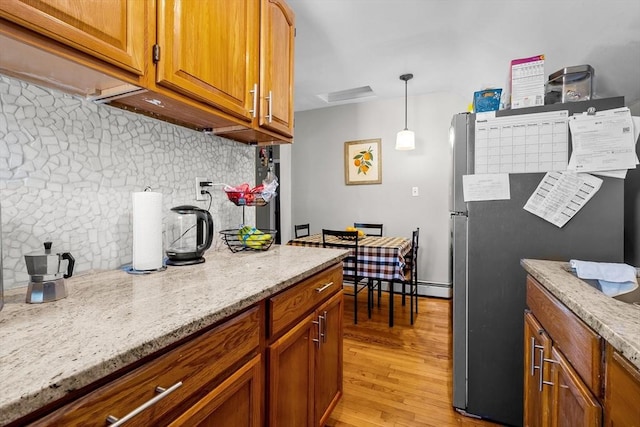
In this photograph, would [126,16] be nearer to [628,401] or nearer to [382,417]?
[628,401]

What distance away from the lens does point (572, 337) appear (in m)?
0.83

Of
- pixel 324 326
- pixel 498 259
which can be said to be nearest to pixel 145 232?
pixel 324 326

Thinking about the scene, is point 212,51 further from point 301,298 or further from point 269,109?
point 301,298

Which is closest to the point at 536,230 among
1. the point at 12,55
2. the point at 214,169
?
the point at 214,169

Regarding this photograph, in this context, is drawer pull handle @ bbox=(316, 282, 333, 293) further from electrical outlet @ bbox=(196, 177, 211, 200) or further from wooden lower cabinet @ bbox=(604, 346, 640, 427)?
wooden lower cabinet @ bbox=(604, 346, 640, 427)

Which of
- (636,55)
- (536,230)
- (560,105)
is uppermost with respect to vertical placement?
(636,55)

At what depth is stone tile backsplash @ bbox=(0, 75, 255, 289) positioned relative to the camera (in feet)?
2.82

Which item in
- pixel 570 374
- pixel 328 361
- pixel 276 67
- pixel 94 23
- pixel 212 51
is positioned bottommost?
pixel 328 361

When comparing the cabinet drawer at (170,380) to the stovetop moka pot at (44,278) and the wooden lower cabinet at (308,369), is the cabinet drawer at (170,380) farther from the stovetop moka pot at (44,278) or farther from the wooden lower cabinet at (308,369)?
the stovetop moka pot at (44,278)

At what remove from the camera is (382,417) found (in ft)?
5.20

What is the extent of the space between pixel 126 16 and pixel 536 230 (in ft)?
6.04

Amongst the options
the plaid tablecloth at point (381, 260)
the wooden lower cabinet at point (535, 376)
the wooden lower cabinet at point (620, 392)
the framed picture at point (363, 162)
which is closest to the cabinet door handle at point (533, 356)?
the wooden lower cabinet at point (535, 376)

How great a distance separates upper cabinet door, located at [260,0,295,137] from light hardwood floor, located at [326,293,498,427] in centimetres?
154

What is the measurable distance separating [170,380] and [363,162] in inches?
141
